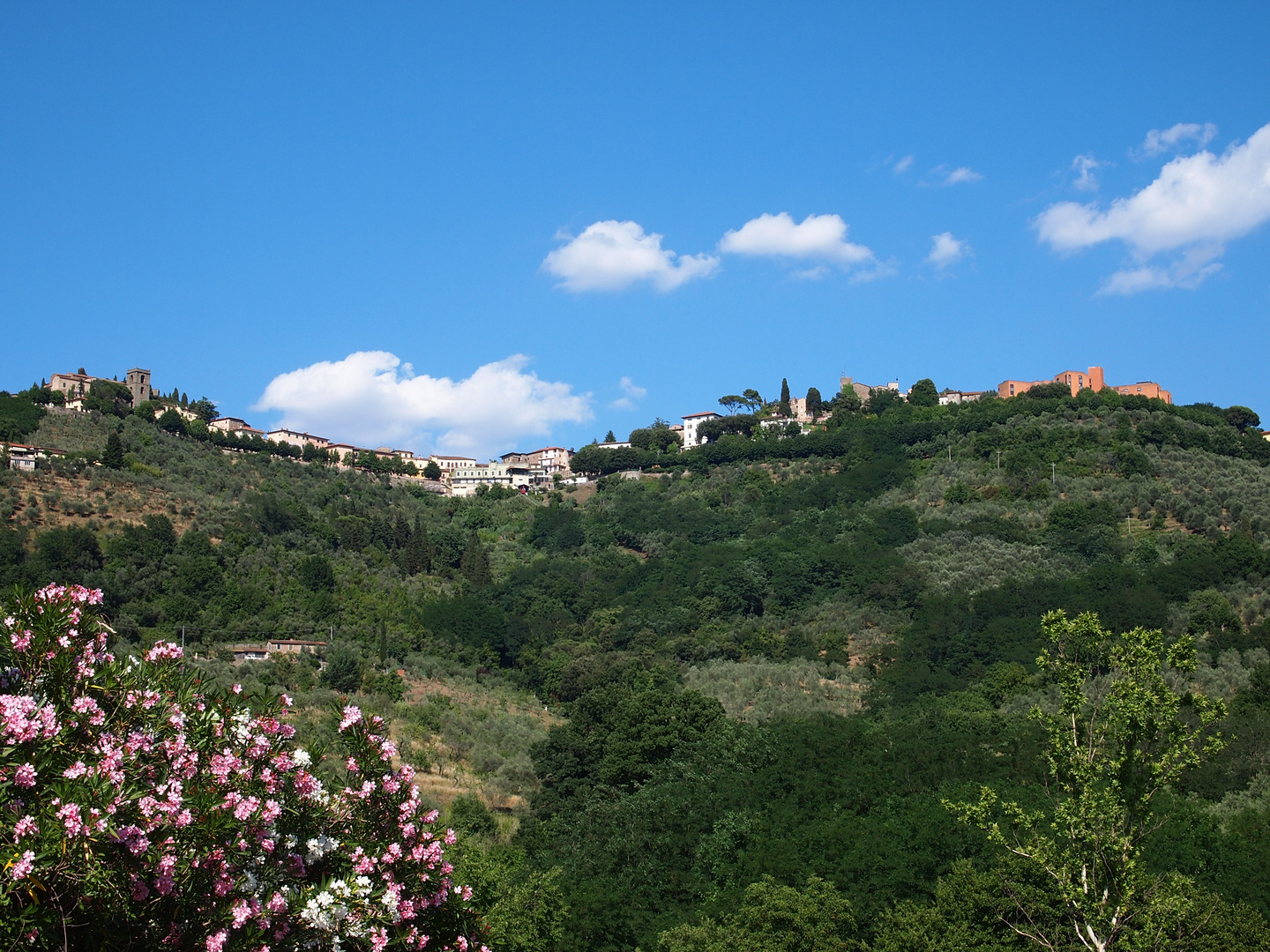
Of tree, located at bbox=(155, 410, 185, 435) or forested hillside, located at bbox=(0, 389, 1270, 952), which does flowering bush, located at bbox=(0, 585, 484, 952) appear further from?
tree, located at bbox=(155, 410, 185, 435)

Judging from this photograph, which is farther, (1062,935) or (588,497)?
(588,497)

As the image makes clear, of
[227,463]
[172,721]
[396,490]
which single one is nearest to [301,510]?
[227,463]

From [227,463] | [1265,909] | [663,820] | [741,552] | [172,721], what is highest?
[227,463]

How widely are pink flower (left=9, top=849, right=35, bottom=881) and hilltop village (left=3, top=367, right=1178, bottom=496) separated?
9249 cm

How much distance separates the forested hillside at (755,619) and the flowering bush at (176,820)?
32.2ft

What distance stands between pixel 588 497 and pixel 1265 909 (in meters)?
84.7

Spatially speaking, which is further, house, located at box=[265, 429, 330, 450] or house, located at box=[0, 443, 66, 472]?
house, located at box=[265, 429, 330, 450]

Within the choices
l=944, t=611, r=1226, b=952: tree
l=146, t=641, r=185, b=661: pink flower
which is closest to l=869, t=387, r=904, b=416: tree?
l=944, t=611, r=1226, b=952: tree

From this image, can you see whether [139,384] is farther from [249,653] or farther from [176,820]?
[176,820]

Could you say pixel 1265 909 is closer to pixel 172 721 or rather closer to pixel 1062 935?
pixel 1062 935

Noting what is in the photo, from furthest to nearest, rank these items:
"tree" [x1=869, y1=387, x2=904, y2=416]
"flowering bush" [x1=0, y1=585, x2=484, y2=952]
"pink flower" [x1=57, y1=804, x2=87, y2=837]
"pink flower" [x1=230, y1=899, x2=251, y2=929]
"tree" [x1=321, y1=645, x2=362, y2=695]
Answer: "tree" [x1=869, y1=387, x2=904, y2=416] < "tree" [x1=321, y1=645, x2=362, y2=695] < "pink flower" [x1=230, y1=899, x2=251, y2=929] < "flowering bush" [x1=0, y1=585, x2=484, y2=952] < "pink flower" [x1=57, y1=804, x2=87, y2=837]

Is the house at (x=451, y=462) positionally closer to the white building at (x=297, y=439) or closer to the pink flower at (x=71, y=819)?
the white building at (x=297, y=439)

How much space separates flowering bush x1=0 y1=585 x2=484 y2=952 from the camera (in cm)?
740

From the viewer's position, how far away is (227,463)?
90875mm
